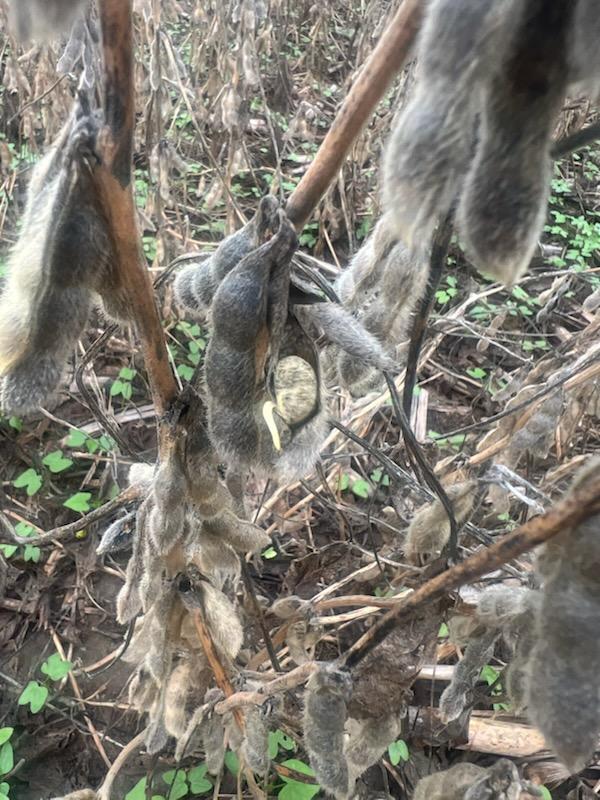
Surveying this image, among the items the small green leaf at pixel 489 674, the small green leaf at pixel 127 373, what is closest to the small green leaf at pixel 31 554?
the small green leaf at pixel 127 373

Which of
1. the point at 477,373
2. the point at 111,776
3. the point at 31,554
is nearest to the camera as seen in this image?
the point at 111,776

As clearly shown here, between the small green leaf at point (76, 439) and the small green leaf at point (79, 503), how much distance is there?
0.51 ft

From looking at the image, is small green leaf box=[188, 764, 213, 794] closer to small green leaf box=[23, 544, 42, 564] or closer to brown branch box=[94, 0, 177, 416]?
small green leaf box=[23, 544, 42, 564]

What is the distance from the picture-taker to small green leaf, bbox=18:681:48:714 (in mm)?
1417

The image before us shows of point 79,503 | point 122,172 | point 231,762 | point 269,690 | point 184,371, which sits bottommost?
point 231,762

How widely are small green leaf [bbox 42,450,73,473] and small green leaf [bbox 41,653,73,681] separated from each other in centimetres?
52

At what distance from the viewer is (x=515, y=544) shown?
46cm

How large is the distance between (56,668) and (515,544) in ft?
4.58

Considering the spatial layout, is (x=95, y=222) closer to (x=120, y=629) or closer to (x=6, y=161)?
(x=120, y=629)

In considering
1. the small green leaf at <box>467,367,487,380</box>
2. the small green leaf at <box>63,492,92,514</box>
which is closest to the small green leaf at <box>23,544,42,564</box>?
the small green leaf at <box>63,492,92,514</box>

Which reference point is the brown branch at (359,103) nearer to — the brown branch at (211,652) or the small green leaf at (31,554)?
the brown branch at (211,652)

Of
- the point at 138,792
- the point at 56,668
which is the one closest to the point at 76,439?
the point at 56,668

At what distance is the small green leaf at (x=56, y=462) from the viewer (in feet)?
6.06

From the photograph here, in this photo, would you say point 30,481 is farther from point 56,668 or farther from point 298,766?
point 298,766
